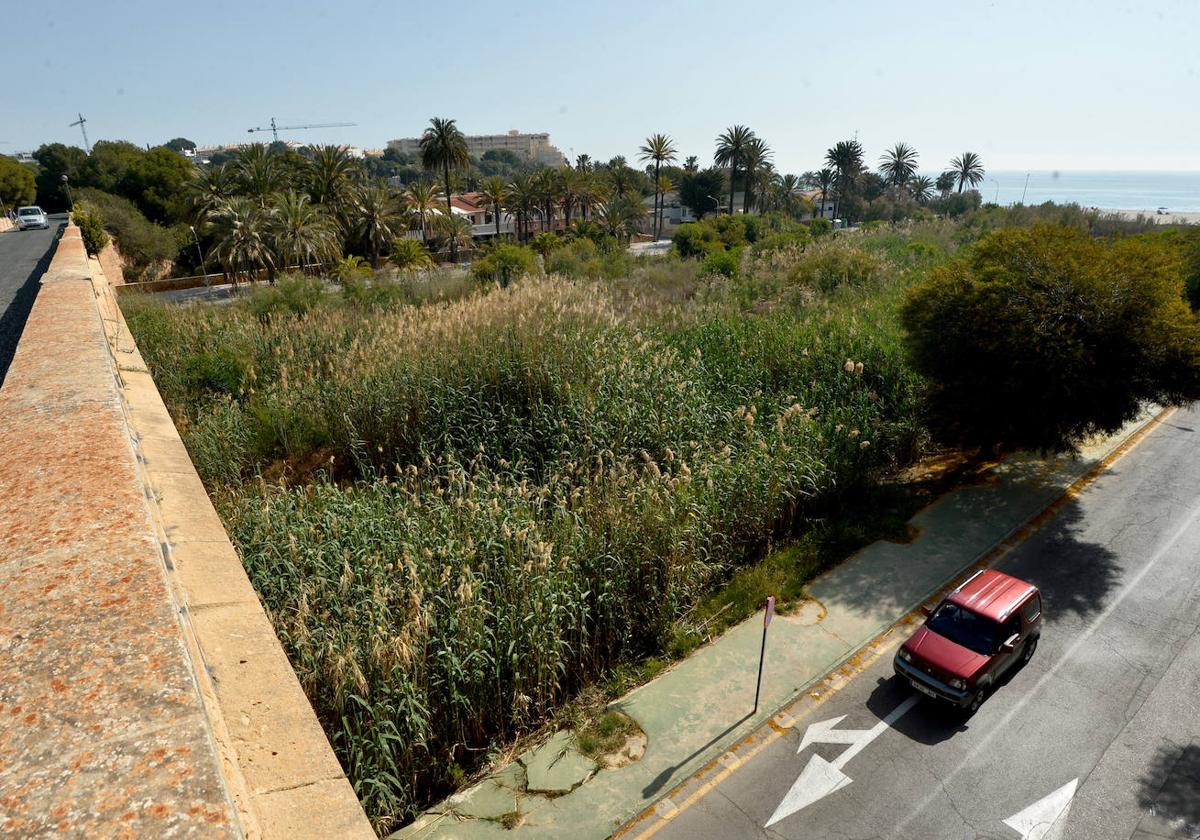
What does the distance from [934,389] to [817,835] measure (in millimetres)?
9965

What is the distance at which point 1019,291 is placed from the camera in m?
12.3

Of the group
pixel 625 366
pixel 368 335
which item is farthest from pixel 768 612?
pixel 368 335

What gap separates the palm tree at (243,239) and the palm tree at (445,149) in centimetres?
2247

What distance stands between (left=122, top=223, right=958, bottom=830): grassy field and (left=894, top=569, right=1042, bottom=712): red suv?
2.39 m

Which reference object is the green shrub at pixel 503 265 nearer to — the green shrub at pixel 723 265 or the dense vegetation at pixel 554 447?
the green shrub at pixel 723 265

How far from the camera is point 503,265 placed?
1240 inches

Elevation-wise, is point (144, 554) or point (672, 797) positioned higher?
point (144, 554)

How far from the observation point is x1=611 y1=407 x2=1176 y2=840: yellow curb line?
6871 millimetres

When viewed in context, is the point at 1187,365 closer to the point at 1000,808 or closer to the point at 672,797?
the point at 1000,808

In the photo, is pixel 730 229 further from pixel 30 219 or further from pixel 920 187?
pixel 920 187

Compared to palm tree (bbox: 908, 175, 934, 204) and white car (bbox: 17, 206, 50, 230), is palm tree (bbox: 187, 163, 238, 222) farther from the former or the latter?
palm tree (bbox: 908, 175, 934, 204)

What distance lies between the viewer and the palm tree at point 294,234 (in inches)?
1332

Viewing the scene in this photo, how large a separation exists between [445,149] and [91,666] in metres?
58.1

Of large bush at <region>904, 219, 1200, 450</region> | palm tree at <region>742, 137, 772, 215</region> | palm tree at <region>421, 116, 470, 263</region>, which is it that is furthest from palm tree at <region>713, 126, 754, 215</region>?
large bush at <region>904, 219, 1200, 450</region>
